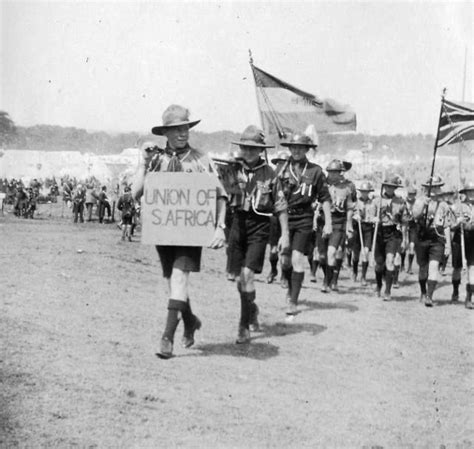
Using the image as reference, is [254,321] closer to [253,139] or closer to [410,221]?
[253,139]

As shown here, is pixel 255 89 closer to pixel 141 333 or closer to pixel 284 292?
pixel 284 292

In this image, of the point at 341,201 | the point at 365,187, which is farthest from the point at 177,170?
the point at 365,187

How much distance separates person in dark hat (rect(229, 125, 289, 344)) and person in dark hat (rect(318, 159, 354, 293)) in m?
4.91

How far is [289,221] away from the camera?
9.83m

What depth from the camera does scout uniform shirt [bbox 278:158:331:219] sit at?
9859 mm

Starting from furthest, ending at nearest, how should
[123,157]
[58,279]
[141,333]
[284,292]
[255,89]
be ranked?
[123,157] → [255,89] → [284,292] → [58,279] → [141,333]

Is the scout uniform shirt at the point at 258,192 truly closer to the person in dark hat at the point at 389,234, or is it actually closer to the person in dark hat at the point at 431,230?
the person in dark hat at the point at 431,230

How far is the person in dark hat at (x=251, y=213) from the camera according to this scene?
803 cm

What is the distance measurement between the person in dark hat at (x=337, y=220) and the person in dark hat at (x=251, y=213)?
4.91 meters

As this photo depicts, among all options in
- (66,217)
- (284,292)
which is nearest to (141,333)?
(284,292)

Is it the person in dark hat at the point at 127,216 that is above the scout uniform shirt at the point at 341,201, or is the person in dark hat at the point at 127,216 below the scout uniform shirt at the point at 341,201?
below

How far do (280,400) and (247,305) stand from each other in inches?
84.6

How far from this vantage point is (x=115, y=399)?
17.8 ft

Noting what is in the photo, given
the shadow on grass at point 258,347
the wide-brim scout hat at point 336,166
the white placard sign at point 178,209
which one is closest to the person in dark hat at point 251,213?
the shadow on grass at point 258,347
